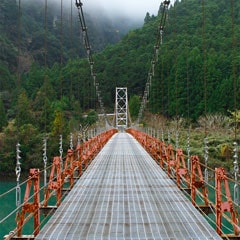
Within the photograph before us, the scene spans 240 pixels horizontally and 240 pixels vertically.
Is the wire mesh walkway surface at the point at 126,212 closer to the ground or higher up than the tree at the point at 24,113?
closer to the ground

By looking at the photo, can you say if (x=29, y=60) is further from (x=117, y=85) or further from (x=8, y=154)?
(x=8, y=154)

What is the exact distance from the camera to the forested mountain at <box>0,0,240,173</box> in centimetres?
3231

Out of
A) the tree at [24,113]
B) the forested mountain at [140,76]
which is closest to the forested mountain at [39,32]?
the forested mountain at [140,76]

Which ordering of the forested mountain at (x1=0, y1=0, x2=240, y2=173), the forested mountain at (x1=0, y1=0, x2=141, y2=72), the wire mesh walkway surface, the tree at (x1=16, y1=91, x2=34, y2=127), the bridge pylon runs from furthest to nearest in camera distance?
the forested mountain at (x1=0, y1=0, x2=141, y2=72) → the bridge pylon → the tree at (x1=16, y1=91, x2=34, y2=127) → the forested mountain at (x1=0, y1=0, x2=240, y2=173) → the wire mesh walkway surface

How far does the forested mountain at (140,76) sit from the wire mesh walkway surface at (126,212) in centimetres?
1491

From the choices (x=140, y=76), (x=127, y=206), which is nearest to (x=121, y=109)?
(x=140, y=76)

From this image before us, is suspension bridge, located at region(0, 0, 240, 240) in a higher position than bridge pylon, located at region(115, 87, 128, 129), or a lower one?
lower

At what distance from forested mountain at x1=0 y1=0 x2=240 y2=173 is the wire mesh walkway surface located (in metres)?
14.9

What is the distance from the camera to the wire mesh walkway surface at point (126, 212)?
173 inches

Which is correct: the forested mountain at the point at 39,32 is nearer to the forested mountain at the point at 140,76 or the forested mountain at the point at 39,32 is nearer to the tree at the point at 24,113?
the forested mountain at the point at 140,76

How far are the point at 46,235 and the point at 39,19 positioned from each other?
82.9 metres

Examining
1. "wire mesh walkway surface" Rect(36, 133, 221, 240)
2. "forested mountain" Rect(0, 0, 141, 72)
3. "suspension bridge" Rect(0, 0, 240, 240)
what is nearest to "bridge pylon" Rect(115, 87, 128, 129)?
"forested mountain" Rect(0, 0, 141, 72)

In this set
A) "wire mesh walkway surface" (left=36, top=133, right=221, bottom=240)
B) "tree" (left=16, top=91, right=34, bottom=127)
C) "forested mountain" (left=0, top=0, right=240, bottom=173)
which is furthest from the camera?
"tree" (left=16, top=91, right=34, bottom=127)

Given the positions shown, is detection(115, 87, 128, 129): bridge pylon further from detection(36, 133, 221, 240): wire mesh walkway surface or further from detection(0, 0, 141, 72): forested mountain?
detection(36, 133, 221, 240): wire mesh walkway surface
